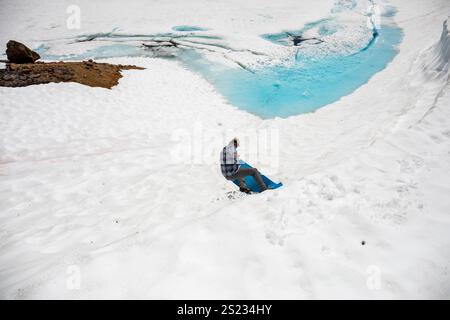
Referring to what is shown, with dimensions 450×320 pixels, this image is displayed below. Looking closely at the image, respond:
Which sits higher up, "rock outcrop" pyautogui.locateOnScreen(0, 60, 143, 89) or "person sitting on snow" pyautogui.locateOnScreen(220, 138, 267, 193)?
Answer: "rock outcrop" pyautogui.locateOnScreen(0, 60, 143, 89)

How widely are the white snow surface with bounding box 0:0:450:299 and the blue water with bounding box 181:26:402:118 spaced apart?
1083 mm

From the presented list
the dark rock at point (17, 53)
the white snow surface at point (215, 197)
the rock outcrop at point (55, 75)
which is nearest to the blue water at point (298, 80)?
the white snow surface at point (215, 197)

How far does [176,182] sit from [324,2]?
30514mm

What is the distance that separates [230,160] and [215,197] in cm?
96

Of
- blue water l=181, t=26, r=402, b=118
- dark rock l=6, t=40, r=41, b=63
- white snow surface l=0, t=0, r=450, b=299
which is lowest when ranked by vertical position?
white snow surface l=0, t=0, r=450, b=299

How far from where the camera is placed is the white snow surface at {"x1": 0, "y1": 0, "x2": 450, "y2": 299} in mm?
3193

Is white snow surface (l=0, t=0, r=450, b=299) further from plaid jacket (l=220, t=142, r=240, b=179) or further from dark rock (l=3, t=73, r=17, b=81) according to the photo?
dark rock (l=3, t=73, r=17, b=81)

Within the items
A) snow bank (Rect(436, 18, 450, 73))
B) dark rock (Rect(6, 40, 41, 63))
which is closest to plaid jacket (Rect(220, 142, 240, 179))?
snow bank (Rect(436, 18, 450, 73))

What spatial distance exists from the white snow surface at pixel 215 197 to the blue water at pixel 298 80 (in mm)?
1083

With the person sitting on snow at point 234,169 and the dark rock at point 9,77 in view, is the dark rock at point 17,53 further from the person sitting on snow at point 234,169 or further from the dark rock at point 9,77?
the person sitting on snow at point 234,169

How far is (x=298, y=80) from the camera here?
52.1 ft

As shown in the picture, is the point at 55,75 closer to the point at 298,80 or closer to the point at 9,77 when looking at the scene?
the point at 9,77

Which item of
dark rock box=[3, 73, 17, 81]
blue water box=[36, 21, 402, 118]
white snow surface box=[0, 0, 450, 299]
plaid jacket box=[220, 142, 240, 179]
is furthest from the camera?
blue water box=[36, 21, 402, 118]

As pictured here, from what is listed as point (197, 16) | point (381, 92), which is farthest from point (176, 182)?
point (197, 16)
